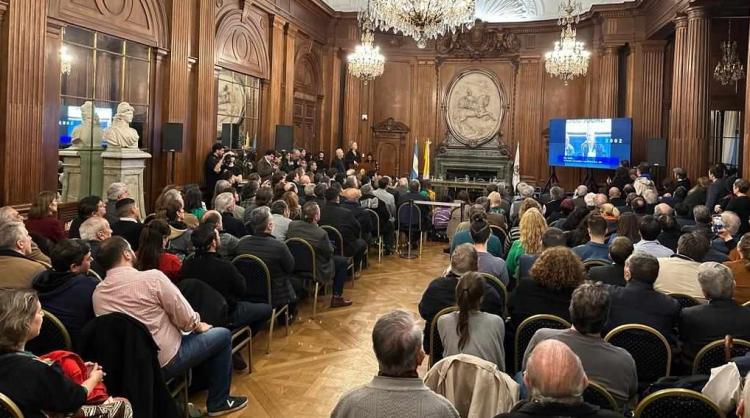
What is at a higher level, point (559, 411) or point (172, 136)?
point (172, 136)

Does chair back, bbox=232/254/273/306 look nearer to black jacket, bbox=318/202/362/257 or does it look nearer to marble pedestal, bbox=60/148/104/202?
black jacket, bbox=318/202/362/257

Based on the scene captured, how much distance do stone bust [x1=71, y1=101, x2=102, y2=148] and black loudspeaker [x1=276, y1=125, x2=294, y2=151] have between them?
14.4ft

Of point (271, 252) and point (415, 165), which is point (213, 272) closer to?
point (271, 252)

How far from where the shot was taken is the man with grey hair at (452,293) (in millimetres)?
3670

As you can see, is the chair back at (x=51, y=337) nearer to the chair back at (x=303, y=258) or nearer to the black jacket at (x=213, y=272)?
the black jacket at (x=213, y=272)

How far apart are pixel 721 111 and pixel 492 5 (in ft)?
19.3

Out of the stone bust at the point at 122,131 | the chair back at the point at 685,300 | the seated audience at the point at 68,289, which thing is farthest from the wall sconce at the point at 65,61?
the chair back at the point at 685,300

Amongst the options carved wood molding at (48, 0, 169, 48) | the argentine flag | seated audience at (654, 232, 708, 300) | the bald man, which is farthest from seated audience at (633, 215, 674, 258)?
the argentine flag

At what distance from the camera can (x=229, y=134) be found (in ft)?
36.4

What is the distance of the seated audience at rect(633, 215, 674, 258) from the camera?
4803 mm

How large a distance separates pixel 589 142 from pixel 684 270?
959 cm

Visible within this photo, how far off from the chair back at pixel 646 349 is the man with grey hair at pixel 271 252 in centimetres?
257

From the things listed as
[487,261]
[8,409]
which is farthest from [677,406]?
[8,409]

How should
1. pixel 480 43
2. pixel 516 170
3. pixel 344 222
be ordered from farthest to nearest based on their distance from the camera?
pixel 480 43, pixel 516 170, pixel 344 222
